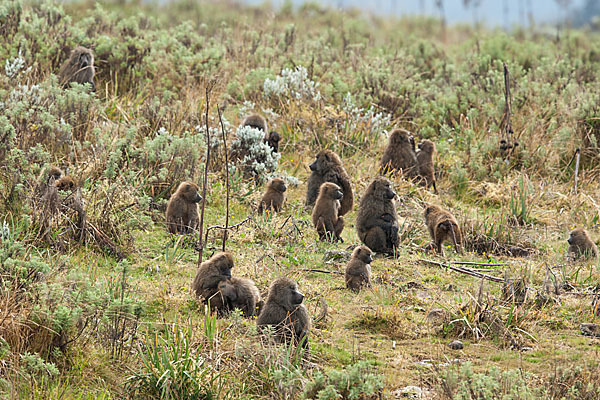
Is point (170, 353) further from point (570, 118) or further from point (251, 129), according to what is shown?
point (570, 118)

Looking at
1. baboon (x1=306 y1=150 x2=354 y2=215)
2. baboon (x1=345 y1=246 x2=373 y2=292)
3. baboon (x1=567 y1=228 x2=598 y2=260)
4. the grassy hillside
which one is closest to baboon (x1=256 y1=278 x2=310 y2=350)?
the grassy hillside

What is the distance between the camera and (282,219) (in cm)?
925

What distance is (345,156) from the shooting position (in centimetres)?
1177

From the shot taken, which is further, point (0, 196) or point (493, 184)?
point (493, 184)

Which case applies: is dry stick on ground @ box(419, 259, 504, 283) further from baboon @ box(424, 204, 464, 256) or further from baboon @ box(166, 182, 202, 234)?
baboon @ box(166, 182, 202, 234)

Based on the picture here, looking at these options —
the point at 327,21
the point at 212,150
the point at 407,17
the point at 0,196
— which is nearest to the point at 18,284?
the point at 0,196

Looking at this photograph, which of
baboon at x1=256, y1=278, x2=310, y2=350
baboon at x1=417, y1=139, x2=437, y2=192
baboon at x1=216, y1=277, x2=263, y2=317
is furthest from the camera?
baboon at x1=417, y1=139, x2=437, y2=192

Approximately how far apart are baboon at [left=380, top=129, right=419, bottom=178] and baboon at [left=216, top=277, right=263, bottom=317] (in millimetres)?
4969

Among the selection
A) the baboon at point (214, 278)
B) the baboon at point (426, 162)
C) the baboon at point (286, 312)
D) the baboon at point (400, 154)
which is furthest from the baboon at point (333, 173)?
the baboon at point (286, 312)

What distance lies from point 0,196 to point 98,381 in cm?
318

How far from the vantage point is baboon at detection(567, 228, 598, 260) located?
338 inches

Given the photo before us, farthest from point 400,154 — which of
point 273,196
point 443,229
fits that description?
point 443,229

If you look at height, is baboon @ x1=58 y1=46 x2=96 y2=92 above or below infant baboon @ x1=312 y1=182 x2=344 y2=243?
above

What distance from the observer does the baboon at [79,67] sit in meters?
12.1
